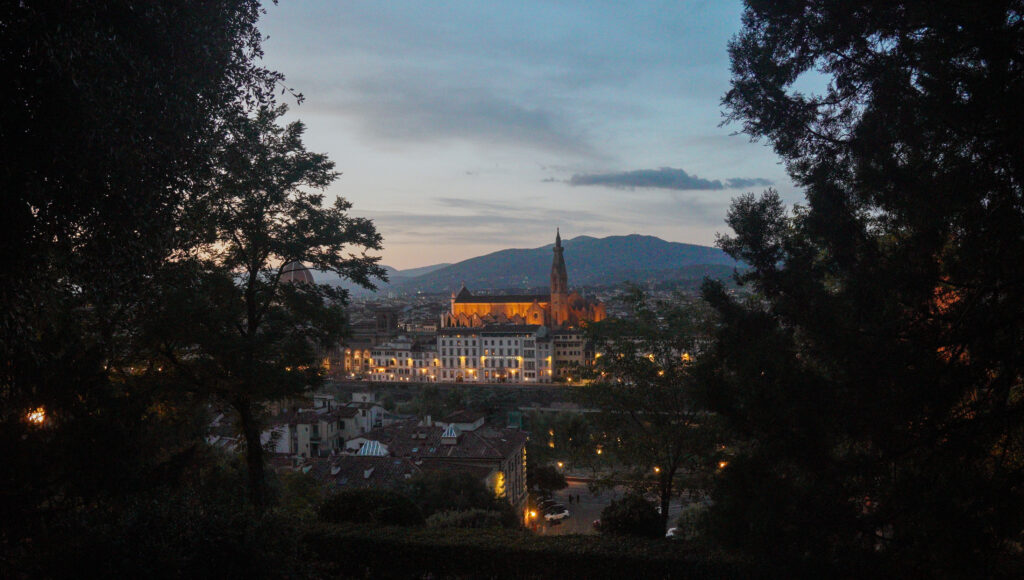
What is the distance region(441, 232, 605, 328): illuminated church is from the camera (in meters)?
88.8

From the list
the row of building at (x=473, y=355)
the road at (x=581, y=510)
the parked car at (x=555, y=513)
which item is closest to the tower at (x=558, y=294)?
the row of building at (x=473, y=355)

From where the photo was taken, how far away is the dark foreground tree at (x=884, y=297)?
4.39m

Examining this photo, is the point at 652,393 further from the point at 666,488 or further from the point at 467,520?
the point at 467,520

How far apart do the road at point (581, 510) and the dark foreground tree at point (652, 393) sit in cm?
822

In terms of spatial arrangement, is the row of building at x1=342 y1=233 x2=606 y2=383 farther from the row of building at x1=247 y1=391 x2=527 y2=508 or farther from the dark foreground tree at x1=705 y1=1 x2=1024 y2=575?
the dark foreground tree at x1=705 y1=1 x2=1024 y2=575

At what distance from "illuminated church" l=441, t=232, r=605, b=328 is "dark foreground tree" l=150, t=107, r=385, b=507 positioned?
3047 inches

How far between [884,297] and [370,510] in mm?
7092

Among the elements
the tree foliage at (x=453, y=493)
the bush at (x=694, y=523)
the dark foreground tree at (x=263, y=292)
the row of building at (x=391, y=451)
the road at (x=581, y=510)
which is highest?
the dark foreground tree at (x=263, y=292)

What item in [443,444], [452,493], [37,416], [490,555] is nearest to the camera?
[37,416]

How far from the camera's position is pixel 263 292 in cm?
942

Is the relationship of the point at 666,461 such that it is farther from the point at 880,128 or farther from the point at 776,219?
the point at 880,128

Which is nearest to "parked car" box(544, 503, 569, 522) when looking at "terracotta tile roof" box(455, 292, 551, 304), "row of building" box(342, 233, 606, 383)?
"row of building" box(342, 233, 606, 383)

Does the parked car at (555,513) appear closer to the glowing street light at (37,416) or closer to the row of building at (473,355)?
the glowing street light at (37,416)

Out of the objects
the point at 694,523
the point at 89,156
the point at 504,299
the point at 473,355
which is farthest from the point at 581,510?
the point at 504,299
